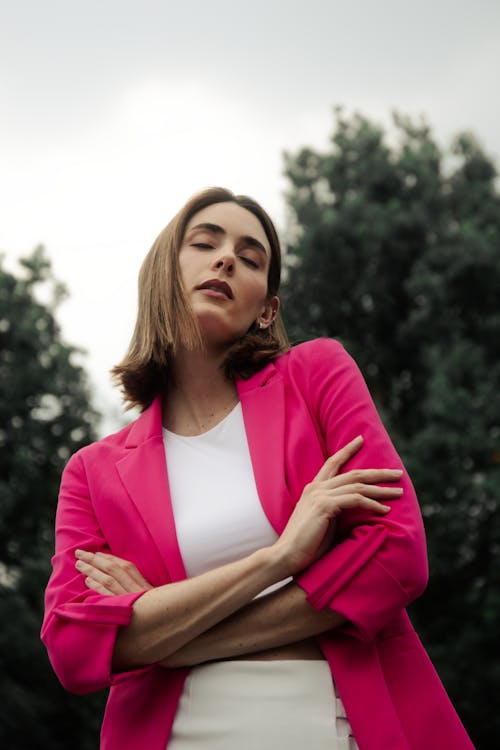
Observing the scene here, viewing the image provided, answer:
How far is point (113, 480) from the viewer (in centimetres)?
222

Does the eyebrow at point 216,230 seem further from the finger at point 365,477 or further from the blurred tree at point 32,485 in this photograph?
the blurred tree at point 32,485

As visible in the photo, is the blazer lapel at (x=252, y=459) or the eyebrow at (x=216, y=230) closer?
the blazer lapel at (x=252, y=459)

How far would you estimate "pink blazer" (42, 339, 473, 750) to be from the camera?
6.01 feet

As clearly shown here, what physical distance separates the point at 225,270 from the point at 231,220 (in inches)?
8.2

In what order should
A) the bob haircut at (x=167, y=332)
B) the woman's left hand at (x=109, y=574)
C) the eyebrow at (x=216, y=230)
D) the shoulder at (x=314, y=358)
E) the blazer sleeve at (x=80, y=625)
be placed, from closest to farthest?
the blazer sleeve at (x=80, y=625)
the woman's left hand at (x=109, y=574)
the shoulder at (x=314, y=358)
the bob haircut at (x=167, y=332)
the eyebrow at (x=216, y=230)

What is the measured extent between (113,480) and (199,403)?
0.37m

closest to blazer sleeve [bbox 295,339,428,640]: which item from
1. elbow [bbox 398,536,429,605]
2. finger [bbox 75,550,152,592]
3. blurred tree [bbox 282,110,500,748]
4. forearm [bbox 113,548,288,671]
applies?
elbow [bbox 398,536,429,605]

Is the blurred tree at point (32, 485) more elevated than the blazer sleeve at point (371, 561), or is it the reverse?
the blazer sleeve at point (371, 561)

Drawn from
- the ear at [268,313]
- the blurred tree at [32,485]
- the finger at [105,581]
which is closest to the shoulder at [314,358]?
the ear at [268,313]

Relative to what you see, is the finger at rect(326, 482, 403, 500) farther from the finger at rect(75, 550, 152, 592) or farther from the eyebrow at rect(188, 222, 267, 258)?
the eyebrow at rect(188, 222, 267, 258)

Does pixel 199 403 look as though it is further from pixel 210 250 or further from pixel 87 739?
pixel 87 739

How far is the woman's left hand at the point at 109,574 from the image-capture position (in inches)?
78.7

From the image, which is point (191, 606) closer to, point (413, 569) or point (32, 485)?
point (413, 569)

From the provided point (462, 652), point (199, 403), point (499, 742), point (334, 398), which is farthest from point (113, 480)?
point (499, 742)
